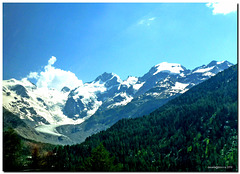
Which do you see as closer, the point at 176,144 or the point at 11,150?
the point at 11,150

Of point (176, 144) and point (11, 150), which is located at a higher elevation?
point (176, 144)

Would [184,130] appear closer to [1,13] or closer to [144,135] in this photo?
[144,135]

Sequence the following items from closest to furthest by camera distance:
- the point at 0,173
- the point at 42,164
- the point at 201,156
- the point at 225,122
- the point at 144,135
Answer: the point at 0,173 → the point at 42,164 → the point at 201,156 → the point at 225,122 → the point at 144,135

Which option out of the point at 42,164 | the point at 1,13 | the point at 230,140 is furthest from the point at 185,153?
the point at 1,13

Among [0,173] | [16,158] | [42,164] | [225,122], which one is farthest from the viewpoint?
[225,122]

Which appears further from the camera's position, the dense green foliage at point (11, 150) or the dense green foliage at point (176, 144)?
the dense green foliage at point (176, 144)

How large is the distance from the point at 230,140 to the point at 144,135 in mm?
67711

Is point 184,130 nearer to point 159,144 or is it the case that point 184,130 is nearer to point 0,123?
point 159,144

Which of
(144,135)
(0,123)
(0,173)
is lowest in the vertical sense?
(0,173)

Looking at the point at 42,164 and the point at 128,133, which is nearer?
the point at 42,164

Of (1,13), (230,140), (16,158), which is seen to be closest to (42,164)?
(16,158)

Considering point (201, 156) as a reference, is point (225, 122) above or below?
above

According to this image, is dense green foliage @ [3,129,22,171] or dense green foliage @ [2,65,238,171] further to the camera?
dense green foliage @ [2,65,238,171]

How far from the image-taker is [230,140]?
131250mm
